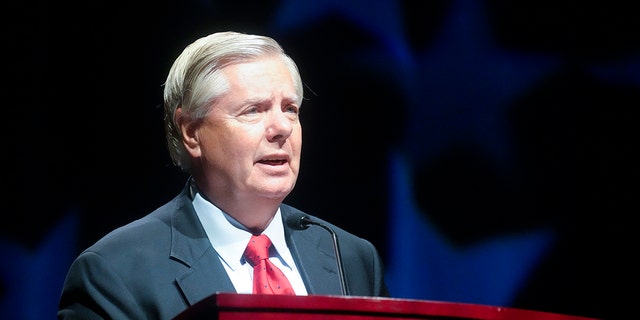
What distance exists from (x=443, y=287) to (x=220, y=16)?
1162 mm

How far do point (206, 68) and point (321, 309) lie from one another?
3.30 feet

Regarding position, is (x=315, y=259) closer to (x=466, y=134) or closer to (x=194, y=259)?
(x=194, y=259)

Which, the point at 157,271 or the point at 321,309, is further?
the point at 157,271

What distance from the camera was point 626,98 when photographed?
345 cm

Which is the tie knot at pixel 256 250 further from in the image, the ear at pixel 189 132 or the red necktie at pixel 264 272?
the ear at pixel 189 132

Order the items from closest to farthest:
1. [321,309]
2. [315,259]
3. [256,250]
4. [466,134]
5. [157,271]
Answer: [321,309], [157,271], [256,250], [315,259], [466,134]

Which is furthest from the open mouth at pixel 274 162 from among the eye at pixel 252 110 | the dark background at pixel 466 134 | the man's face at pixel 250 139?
the dark background at pixel 466 134

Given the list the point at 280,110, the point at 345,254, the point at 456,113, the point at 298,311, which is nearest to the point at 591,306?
the point at 456,113

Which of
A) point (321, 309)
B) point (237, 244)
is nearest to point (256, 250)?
point (237, 244)

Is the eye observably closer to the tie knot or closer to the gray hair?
the gray hair

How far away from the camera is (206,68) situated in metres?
2.53

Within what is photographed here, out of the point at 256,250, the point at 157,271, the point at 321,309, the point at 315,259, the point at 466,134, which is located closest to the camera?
the point at 321,309

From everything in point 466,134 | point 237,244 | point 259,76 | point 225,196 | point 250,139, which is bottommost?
point 466,134

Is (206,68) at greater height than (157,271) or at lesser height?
greater
